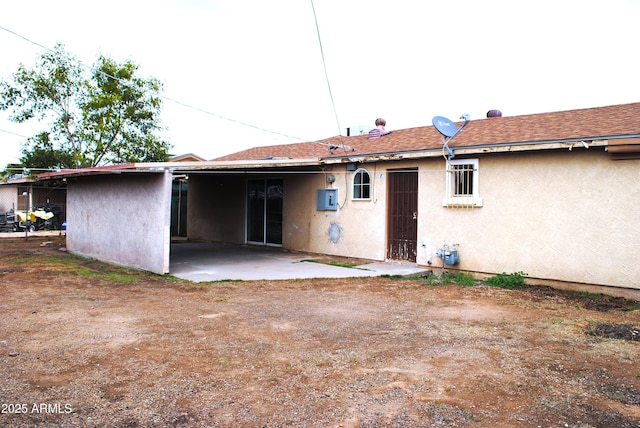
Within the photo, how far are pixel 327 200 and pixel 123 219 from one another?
4.94 meters

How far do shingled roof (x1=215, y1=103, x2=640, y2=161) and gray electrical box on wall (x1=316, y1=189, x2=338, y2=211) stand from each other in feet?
3.04

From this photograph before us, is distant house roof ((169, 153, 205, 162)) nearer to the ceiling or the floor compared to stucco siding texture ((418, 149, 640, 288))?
nearer to the ceiling

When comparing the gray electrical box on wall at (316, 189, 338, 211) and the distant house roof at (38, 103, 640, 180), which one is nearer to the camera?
the distant house roof at (38, 103, 640, 180)

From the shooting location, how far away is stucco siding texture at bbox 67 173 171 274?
9297mm

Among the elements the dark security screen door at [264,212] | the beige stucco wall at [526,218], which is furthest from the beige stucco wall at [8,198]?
the beige stucco wall at [526,218]

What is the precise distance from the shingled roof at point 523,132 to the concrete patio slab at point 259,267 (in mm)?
2680

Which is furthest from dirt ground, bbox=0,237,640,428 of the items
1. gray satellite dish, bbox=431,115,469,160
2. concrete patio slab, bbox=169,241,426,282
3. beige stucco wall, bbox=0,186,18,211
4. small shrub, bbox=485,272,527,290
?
beige stucco wall, bbox=0,186,18,211

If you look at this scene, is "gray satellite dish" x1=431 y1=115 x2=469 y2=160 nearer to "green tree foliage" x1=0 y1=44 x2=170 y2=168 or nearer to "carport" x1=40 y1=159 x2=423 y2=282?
"carport" x1=40 y1=159 x2=423 y2=282

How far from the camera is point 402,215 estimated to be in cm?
1070

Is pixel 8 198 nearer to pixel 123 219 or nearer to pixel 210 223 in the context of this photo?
pixel 210 223

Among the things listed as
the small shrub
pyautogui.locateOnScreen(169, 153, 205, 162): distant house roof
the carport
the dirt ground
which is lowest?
the dirt ground

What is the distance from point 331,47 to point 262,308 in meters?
6.70

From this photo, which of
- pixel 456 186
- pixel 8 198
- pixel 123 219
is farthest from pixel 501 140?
pixel 8 198

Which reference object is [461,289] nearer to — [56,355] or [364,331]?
[364,331]
